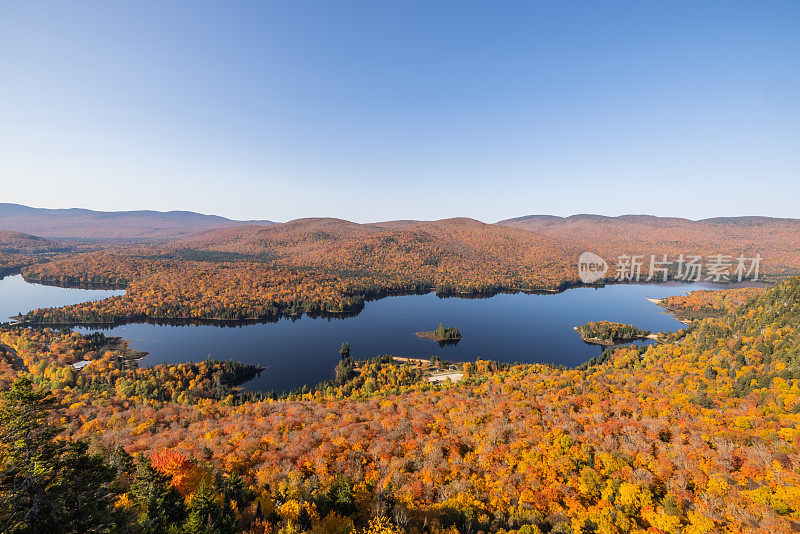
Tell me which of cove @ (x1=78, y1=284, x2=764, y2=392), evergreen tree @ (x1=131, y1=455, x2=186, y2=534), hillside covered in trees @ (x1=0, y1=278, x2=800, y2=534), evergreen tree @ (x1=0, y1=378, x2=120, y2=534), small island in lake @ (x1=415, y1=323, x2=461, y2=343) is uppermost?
evergreen tree @ (x1=0, y1=378, x2=120, y2=534)

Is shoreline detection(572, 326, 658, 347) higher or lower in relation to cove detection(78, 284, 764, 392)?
higher

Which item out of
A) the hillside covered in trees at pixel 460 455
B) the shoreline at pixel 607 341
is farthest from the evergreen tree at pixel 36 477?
the shoreline at pixel 607 341

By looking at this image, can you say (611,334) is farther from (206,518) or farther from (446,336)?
(206,518)

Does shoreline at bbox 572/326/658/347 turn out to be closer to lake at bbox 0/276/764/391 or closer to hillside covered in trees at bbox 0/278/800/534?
lake at bbox 0/276/764/391

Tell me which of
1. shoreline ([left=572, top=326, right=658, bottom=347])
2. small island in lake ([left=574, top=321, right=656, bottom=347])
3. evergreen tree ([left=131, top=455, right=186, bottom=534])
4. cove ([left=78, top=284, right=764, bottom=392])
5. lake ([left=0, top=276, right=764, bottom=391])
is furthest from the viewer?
small island in lake ([left=574, top=321, right=656, bottom=347])

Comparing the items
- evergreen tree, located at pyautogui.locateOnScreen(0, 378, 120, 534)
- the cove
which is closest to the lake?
the cove

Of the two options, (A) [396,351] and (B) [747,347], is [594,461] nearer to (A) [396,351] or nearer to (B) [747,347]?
(B) [747,347]

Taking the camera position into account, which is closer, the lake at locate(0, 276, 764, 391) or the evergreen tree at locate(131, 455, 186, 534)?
the evergreen tree at locate(131, 455, 186, 534)
